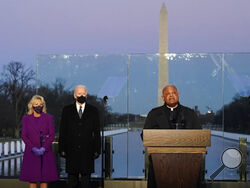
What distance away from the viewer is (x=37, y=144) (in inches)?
245

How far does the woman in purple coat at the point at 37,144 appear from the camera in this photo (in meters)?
6.17

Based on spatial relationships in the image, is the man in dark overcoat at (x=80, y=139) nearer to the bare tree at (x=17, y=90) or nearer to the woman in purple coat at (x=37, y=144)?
the woman in purple coat at (x=37, y=144)

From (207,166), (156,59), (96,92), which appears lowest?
(207,166)

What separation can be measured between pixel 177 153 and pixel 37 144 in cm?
210

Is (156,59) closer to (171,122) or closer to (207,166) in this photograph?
(207,166)

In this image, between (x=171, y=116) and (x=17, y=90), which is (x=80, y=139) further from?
(x=17, y=90)

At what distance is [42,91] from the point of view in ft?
25.1

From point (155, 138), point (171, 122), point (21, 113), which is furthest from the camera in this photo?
point (21, 113)

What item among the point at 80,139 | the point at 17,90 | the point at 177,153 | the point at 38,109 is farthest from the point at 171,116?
the point at 17,90

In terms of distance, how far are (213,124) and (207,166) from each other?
58 cm

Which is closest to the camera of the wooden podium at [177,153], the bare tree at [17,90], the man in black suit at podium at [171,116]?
the wooden podium at [177,153]

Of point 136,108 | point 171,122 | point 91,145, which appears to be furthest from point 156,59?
point 171,122

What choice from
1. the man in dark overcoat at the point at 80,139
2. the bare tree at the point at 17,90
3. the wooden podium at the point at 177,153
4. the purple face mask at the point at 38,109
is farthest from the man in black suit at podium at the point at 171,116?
the bare tree at the point at 17,90

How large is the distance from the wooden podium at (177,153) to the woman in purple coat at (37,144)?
6.14ft
